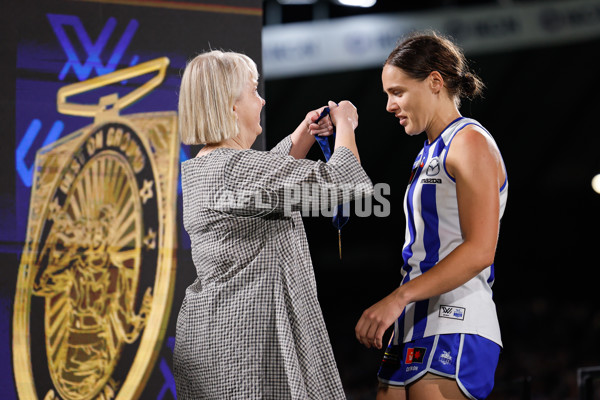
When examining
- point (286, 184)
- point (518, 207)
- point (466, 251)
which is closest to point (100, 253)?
point (286, 184)

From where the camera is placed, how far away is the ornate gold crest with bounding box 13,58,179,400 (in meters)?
2.36

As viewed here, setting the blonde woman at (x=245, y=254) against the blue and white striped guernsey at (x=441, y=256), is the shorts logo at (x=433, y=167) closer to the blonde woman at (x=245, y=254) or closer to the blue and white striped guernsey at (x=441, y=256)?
the blue and white striped guernsey at (x=441, y=256)

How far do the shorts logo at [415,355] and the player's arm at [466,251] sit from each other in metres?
0.14

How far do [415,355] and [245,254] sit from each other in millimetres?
448

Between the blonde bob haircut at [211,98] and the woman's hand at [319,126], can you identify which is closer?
the blonde bob haircut at [211,98]

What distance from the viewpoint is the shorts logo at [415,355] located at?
5.39 ft

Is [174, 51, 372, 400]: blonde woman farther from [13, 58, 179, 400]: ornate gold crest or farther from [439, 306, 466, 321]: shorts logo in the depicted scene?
[13, 58, 179, 400]: ornate gold crest

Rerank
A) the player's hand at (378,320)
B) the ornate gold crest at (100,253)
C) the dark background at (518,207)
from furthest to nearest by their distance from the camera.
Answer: the dark background at (518,207), the ornate gold crest at (100,253), the player's hand at (378,320)

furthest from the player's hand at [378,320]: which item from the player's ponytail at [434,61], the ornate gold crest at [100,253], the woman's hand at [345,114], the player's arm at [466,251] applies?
the ornate gold crest at [100,253]

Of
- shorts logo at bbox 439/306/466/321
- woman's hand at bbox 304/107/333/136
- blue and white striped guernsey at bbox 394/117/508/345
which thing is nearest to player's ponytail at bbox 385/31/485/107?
blue and white striped guernsey at bbox 394/117/508/345

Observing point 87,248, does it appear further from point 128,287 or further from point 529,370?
point 529,370

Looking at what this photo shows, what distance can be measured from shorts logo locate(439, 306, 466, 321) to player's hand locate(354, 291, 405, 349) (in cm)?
15

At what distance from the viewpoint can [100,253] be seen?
2.44 metres

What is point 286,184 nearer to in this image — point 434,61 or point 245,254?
point 245,254
